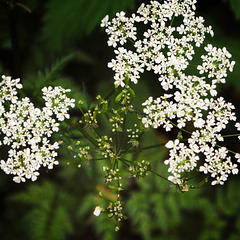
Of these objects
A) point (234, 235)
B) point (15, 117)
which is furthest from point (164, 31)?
point (234, 235)

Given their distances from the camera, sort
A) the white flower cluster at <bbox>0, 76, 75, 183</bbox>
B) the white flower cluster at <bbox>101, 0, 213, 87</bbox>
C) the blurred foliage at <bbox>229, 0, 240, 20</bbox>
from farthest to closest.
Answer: the blurred foliage at <bbox>229, 0, 240, 20</bbox>, the white flower cluster at <bbox>101, 0, 213, 87</bbox>, the white flower cluster at <bbox>0, 76, 75, 183</bbox>

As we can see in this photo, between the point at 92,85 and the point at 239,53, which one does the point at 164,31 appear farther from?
the point at 92,85

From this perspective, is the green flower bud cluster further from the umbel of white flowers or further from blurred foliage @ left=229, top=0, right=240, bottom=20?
blurred foliage @ left=229, top=0, right=240, bottom=20

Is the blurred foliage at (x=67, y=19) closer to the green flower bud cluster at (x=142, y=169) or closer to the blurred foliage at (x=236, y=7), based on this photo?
the blurred foliage at (x=236, y=7)

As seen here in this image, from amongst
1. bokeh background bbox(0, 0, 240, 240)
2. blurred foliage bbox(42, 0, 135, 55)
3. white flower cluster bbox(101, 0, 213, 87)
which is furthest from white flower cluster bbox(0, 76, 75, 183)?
blurred foliage bbox(42, 0, 135, 55)

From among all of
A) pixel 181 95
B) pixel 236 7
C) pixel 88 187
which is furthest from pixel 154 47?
pixel 88 187

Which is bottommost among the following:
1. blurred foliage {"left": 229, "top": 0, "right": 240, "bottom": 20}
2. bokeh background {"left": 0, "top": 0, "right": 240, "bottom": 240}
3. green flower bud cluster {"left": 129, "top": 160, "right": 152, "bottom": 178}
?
green flower bud cluster {"left": 129, "top": 160, "right": 152, "bottom": 178}

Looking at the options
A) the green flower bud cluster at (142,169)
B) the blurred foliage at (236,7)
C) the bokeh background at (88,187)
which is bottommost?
the green flower bud cluster at (142,169)

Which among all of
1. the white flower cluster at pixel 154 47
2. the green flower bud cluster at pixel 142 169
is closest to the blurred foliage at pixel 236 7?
the white flower cluster at pixel 154 47
